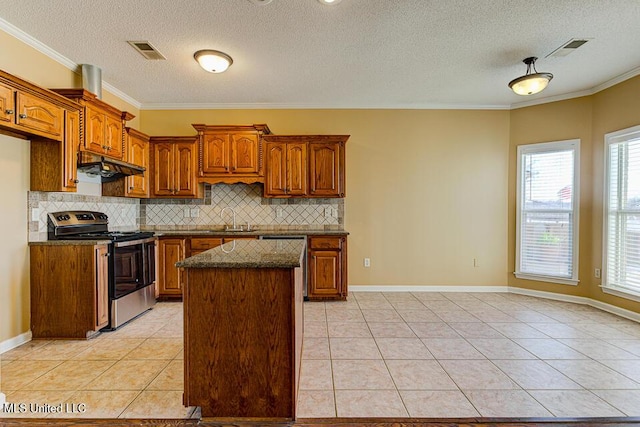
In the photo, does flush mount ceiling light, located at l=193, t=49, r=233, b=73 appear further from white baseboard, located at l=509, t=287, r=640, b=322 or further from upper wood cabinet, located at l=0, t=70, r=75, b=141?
white baseboard, located at l=509, t=287, r=640, b=322

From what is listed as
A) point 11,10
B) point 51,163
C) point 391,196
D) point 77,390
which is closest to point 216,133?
point 51,163

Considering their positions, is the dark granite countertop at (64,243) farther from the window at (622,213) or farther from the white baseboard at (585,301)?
the window at (622,213)

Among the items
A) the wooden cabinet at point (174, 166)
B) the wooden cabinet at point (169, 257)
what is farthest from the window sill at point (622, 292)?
the wooden cabinet at point (174, 166)

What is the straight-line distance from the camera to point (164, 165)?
439 cm

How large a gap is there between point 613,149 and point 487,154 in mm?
1382

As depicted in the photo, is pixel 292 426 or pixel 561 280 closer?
pixel 292 426

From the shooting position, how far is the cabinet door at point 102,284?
2957mm

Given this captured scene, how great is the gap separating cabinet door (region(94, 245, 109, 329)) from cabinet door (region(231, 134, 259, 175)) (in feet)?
6.20

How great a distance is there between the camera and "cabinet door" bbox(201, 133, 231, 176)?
14.1 feet

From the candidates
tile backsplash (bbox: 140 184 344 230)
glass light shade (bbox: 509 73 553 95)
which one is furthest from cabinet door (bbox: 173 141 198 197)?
glass light shade (bbox: 509 73 553 95)

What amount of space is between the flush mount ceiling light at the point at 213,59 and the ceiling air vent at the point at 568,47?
3268mm

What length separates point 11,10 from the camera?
246 cm

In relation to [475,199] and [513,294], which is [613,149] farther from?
[513,294]

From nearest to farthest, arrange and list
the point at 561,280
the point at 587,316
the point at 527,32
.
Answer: the point at 527,32 → the point at 587,316 → the point at 561,280
